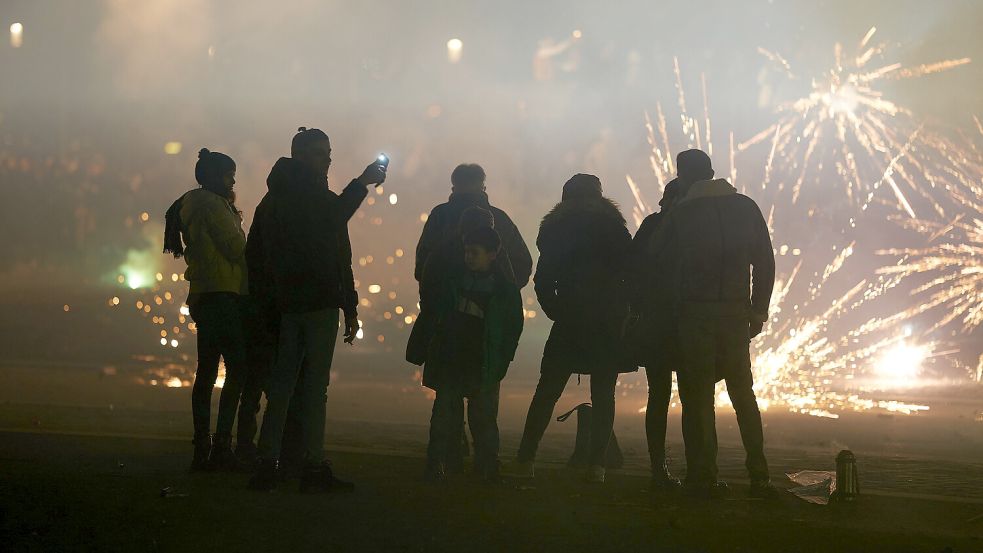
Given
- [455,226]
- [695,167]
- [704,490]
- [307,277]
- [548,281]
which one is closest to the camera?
[307,277]

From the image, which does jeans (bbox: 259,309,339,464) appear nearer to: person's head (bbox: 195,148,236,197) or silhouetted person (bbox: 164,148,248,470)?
silhouetted person (bbox: 164,148,248,470)

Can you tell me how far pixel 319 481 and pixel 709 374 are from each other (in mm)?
2397

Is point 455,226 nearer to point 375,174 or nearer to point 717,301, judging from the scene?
point 375,174

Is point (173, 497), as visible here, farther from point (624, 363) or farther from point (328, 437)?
point (328, 437)

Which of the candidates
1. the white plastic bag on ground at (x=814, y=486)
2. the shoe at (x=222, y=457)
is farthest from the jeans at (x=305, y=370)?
the white plastic bag on ground at (x=814, y=486)

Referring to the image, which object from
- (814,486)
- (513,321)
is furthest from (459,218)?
(814,486)

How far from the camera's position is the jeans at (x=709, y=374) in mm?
7281

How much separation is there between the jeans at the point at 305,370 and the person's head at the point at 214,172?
4.86 feet

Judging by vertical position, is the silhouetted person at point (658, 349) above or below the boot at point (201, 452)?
above

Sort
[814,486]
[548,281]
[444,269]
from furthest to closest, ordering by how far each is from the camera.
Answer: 1. [548,281]
2. [444,269]
3. [814,486]

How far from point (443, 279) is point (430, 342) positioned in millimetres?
414

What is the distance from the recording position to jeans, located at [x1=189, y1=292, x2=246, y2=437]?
766 cm

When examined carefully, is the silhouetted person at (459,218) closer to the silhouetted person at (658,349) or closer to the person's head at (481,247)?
the person's head at (481,247)

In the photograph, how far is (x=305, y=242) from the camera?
23.0ft
